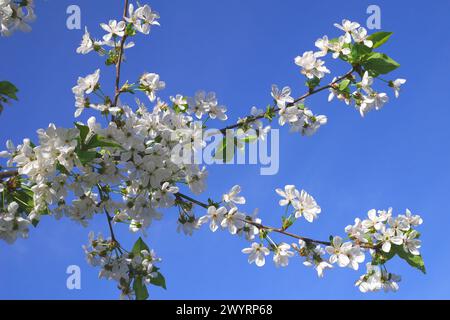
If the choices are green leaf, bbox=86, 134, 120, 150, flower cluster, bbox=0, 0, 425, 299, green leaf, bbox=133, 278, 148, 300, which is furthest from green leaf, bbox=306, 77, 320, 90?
green leaf, bbox=133, 278, 148, 300

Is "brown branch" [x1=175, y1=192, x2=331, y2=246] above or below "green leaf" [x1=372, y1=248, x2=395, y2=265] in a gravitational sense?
above

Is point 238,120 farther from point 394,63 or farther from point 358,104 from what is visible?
point 394,63

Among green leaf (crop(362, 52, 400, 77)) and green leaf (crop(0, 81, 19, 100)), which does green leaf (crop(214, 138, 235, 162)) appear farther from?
green leaf (crop(0, 81, 19, 100))

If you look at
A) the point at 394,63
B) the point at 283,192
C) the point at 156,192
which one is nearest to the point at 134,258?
the point at 156,192

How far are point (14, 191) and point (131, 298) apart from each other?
4.22 feet

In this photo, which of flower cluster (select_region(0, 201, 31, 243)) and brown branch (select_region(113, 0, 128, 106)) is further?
brown branch (select_region(113, 0, 128, 106))

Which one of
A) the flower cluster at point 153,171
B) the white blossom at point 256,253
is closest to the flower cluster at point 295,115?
the flower cluster at point 153,171

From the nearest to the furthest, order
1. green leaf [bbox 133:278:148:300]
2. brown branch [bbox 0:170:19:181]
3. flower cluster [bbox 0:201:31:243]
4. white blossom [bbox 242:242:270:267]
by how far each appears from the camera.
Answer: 1. flower cluster [bbox 0:201:31:243]
2. brown branch [bbox 0:170:19:181]
3. white blossom [bbox 242:242:270:267]
4. green leaf [bbox 133:278:148:300]

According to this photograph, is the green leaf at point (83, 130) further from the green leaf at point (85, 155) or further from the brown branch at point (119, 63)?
the brown branch at point (119, 63)

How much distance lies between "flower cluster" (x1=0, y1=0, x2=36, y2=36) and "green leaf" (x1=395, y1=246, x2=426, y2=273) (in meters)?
3.77

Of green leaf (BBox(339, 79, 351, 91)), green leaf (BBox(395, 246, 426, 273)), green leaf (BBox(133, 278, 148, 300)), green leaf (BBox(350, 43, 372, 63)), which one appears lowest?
green leaf (BBox(133, 278, 148, 300))

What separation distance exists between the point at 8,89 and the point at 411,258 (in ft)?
11.7

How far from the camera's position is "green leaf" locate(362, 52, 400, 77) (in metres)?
4.00

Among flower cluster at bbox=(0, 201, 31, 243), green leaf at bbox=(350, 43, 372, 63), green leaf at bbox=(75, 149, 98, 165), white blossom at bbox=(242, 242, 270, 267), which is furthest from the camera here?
green leaf at bbox=(350, 43, 372, 63)
